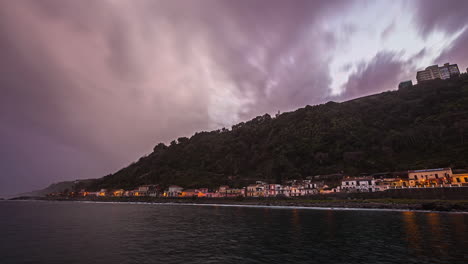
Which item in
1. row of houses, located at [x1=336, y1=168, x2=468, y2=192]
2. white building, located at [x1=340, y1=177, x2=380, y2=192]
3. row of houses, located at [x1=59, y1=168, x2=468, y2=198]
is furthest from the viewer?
white building, located at [x1=340, y1=177, x2=380, y2=192]

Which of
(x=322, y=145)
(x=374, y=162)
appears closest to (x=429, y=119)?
(x=374, y=162)

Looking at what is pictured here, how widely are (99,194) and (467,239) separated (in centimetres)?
19933

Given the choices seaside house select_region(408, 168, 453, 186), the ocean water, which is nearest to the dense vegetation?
seaside house select_region(408, 168, 453, 186)

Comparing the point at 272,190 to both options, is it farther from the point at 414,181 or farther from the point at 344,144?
the point at 344,144

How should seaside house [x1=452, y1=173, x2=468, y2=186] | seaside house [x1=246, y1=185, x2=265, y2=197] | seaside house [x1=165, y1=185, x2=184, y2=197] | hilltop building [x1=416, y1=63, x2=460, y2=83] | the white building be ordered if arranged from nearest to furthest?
seaside house [x1=452, y1=173, x2=468, y2=186] < the white building < seaside house [x1=246, y1=185, x2=265, y2=197] < seaside house [x1=165, y1=185, x2=184, y2=197] < hilltop building [x1=416, y1=63, x2=460, y2=83]

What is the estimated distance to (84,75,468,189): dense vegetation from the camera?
346 feet

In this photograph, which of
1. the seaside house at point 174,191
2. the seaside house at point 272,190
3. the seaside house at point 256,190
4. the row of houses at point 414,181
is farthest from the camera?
the seaside house at point 174,191

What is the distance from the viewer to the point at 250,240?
25.6 metres

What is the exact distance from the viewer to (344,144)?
435 feet

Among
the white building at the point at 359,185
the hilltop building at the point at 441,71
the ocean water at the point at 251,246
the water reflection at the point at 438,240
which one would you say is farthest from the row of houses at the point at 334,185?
the hilltop building at the point at 441,71

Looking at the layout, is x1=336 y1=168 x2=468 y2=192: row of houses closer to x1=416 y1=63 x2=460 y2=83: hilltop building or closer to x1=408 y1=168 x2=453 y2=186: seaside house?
x1=408 y1=168 x2=453 y2=186: seaside house

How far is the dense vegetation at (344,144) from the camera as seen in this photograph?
346 ft

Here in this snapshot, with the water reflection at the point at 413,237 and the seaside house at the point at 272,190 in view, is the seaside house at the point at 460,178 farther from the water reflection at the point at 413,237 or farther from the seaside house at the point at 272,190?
the seaside house at the point at 272,190

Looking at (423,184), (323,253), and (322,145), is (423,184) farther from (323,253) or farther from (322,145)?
(323,253)
